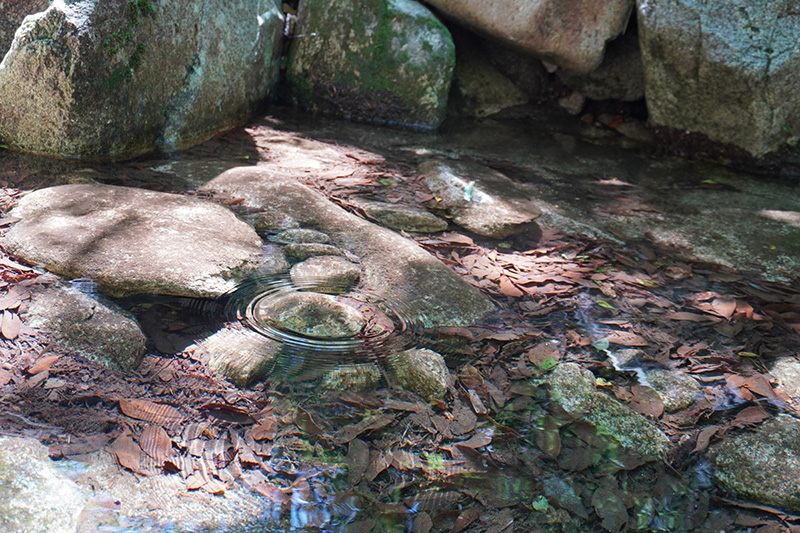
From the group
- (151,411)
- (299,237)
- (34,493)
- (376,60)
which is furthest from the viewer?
(376,60)

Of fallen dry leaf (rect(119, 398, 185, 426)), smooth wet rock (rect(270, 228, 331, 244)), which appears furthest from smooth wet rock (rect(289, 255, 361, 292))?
fallen dry leaf (rect(119, 398, 185, 426))

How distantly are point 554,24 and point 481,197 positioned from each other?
6.49 feet

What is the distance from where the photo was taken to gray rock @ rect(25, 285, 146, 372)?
2078mm

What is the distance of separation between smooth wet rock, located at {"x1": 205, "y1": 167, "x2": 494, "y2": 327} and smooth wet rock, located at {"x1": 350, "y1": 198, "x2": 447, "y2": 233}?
174 millimetres

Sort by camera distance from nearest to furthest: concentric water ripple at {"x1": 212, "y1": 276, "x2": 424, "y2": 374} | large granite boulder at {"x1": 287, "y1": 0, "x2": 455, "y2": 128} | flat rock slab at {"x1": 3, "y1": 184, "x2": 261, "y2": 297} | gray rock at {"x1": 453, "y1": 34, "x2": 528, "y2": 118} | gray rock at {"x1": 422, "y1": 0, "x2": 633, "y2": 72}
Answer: concentric water ripple at {"x1": 212, "y1": 276, "x2": 424, "y2": 374} → flat rock slab at {"x1": 3, "y1": 184, "x2": 261, "y2": 297} → gray rock at {"x1": 422, "y1": 0, "x2": 633, "y2": 72} → large granite boulder at {"x1": 287, "y1": 0, "x2": 455, "y2": 128} → gray rock at {"x1": 453, "y1": 34, "x2": 528, "y2": 118}

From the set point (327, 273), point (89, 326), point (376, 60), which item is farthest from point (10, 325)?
point (376, 60)

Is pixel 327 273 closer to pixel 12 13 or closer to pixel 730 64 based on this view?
pixel 12 13

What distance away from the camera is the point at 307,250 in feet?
9.23

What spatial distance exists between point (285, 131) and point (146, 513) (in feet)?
11.1

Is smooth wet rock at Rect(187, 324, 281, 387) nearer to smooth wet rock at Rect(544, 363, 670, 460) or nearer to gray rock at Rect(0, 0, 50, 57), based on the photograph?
smooth wet rock at Rect(544, 363, 670, 460)

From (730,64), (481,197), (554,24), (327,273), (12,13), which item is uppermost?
(554,24)

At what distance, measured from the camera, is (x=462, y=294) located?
2.64 metres

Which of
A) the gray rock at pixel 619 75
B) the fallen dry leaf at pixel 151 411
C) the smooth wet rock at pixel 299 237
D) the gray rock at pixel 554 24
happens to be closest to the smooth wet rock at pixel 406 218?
the smooth wet rock at pixel 299 237

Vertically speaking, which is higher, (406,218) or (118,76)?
(118,76)
